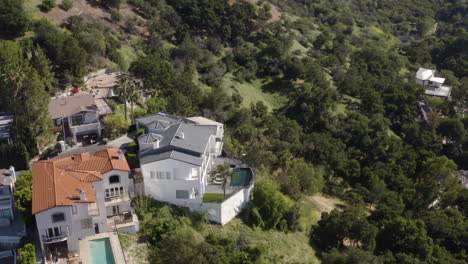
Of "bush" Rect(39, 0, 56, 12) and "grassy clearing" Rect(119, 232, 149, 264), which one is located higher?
"bush" Rect(39, 0, 56, 12)

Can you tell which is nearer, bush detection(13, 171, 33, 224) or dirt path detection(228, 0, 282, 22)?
bush detection(13, 171, 33, 224)

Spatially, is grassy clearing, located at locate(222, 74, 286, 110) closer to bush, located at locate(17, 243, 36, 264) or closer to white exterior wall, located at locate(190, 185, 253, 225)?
white exterior wall, located at locate(190, 185, 253, 225)

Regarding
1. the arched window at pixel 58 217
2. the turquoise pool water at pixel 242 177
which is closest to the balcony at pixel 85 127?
the turquoise pool water at pixel 242 177

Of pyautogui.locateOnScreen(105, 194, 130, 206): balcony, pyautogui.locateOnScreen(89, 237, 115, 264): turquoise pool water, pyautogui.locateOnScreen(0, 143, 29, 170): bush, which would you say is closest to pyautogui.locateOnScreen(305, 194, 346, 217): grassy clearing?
pyautogui.locateOnScreen(105, 194, 130, 206): balcony

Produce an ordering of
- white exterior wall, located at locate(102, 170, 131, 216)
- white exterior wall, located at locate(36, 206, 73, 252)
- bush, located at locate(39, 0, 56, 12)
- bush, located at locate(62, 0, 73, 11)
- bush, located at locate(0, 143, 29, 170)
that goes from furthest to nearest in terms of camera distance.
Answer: bush, located at locate(62, 0, 73, 11) → bush, located at locate(39, 0, 56, 12) → bush, located at locate(0, 143, 29, 170) → white exterior wall, located at locate(102, 170, 131, 216) → white exterior wall, located at locate(36, 206, 73, 252)

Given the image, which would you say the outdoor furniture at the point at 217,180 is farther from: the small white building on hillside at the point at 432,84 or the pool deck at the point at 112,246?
the small white building on hillside at the point at 432,84

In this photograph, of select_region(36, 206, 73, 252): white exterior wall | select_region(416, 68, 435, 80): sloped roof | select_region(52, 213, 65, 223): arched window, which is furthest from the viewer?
select_region(416, 68, 435, 80): sloped roof
